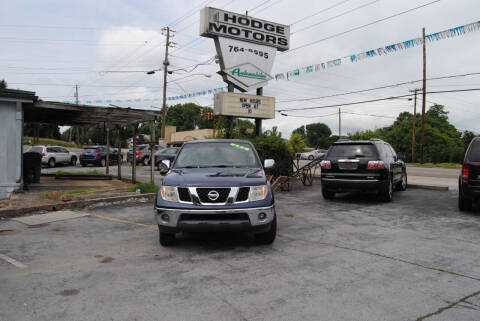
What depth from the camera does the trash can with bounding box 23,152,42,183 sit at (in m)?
13.9

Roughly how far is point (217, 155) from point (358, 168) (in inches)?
195

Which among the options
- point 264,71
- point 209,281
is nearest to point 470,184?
point 209,281

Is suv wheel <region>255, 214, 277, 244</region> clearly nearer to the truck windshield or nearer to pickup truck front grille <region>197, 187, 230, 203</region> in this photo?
pickup truck front grille <region>197, 187, 230, 203</region>

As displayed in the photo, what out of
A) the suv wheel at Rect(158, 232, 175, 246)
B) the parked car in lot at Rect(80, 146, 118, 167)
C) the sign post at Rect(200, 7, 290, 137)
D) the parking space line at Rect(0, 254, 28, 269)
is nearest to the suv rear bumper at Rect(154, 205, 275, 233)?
the suv wheel at Rect(158, 232, 175, 246)

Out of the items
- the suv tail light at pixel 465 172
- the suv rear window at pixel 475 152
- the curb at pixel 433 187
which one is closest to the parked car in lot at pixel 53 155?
the curb at pixel 433 187

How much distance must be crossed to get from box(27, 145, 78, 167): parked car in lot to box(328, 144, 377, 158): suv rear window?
21.3 metres

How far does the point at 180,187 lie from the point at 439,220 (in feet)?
19.5

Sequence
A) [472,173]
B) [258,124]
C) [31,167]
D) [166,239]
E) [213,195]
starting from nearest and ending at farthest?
[213,195]
[166,239]
[472,173]
[31,167]
[258,124]

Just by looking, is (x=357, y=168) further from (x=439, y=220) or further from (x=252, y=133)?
(x=252, y=133)

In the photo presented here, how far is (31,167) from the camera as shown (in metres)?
Answer: 14.1

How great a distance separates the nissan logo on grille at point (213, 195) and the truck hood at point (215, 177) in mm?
101

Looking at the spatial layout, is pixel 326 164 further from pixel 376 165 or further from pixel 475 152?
pixel 475 152

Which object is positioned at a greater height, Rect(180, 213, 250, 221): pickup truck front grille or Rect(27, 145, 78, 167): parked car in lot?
Rect(27, 145, 78, 167): parked car in lot

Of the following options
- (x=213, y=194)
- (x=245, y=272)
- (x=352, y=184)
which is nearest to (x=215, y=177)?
(x=213, y=194)
